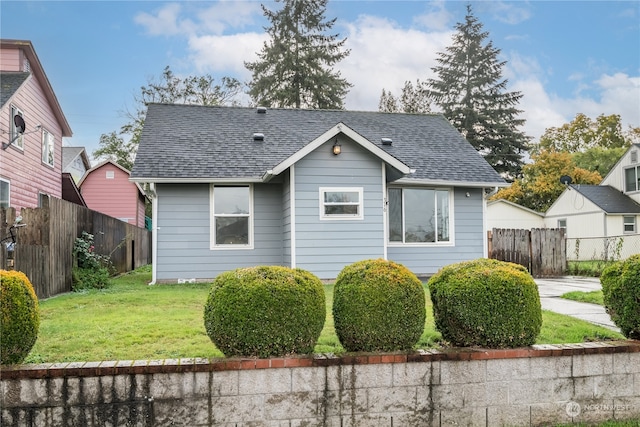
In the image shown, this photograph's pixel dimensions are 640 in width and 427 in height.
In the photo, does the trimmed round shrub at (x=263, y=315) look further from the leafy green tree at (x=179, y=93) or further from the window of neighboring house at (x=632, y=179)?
the leafy green tree at (x=179, y=93)

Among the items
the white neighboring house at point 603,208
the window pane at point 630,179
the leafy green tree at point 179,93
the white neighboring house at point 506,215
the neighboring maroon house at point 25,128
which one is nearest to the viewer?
the neighboring maroon house at point 25,128

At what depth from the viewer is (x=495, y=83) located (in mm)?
35469

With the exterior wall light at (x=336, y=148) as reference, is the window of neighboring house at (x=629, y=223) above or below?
below

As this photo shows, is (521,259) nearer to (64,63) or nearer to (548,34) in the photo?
(548,34)

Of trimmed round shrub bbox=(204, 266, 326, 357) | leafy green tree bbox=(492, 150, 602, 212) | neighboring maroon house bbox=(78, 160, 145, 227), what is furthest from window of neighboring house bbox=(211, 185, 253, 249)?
leafy green tree bbox=(492, 150, 602, 212)

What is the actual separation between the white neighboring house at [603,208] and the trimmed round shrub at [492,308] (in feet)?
67.5

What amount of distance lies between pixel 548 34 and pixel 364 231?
243 inches

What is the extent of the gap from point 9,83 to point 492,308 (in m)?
14.7

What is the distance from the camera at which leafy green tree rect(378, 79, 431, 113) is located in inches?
1439

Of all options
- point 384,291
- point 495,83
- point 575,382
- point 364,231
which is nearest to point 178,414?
point 384,291

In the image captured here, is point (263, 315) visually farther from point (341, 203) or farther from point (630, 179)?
point (630, 179)

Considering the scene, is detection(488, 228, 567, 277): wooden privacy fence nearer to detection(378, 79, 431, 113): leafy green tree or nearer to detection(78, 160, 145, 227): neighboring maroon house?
detection(78, 160, 145, 227): neighboring maroon house

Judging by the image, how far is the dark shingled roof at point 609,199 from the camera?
76.3ft

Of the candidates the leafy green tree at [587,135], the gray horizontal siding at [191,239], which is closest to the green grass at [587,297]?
the gray horizontal siding at [191,239]
